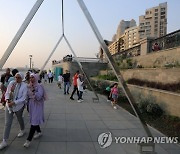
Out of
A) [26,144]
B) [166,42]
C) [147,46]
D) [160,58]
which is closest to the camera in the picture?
[26,144]

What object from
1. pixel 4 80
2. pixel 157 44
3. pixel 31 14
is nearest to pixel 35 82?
pixel 31 14

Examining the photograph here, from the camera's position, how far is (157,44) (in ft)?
54.4

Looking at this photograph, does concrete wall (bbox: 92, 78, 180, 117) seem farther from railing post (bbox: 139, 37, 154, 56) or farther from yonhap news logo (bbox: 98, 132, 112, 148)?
railing post (bbox: 139, 37, 154, 56)

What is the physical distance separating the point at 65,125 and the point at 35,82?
2364 millimetres

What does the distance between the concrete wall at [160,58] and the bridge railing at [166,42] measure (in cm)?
71

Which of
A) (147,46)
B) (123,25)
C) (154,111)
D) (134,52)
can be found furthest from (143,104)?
(123,25)

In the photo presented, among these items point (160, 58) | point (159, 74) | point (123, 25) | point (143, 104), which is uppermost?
point (123, 25)

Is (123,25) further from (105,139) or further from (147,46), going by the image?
(105,139)

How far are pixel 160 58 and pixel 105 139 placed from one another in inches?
362

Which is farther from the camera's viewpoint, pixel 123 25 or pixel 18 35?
pixel 123 25

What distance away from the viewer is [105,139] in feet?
21.9

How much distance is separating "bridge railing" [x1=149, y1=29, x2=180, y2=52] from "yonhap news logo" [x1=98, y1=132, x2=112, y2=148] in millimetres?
8726

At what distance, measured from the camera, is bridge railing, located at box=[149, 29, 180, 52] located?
14.2 metres

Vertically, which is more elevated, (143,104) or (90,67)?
(90,67)
